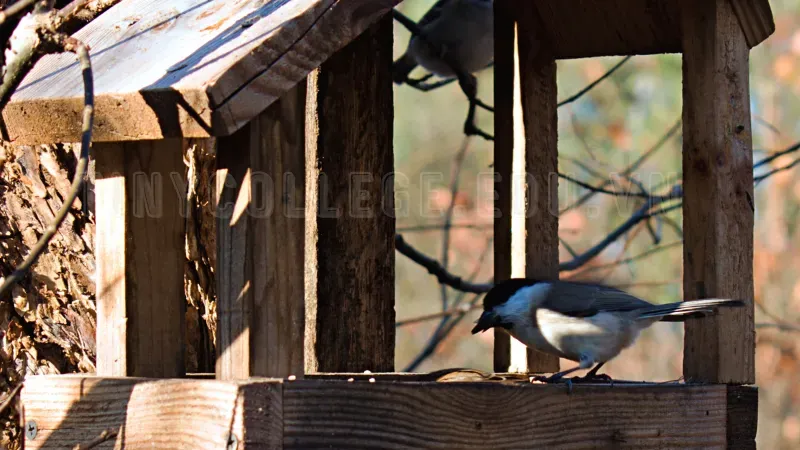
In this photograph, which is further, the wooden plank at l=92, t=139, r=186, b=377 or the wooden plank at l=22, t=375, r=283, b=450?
the wooden plank at l=92, t=139, r=186, b=377

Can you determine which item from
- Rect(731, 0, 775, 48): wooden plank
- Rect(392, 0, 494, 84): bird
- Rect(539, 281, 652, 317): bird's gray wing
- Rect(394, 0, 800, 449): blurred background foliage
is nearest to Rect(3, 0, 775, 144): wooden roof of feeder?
Rect(731, 0, 775, 48): wooden plank

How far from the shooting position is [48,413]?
6.70 feet

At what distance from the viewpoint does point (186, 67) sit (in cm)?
181

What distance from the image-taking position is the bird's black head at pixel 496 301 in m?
2.78

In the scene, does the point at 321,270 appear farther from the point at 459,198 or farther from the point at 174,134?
the point at 459,198

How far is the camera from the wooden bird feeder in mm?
1810

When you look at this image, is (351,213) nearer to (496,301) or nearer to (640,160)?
(496,301)

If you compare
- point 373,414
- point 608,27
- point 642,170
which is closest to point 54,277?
point 373,414

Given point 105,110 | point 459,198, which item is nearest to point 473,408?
point 105,110

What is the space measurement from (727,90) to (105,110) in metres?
1.41

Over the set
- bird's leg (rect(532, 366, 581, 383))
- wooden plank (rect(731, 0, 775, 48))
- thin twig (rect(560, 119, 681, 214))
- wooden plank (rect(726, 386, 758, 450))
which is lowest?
wooden plank (rect(726, 386, 758, 450))

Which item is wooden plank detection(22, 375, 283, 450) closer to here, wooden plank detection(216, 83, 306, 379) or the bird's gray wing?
wooden plank detection(216, 83, 306, 379)

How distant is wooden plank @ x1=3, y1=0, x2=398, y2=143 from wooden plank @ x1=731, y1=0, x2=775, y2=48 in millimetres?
912

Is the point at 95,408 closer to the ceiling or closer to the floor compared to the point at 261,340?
closer to the floor
